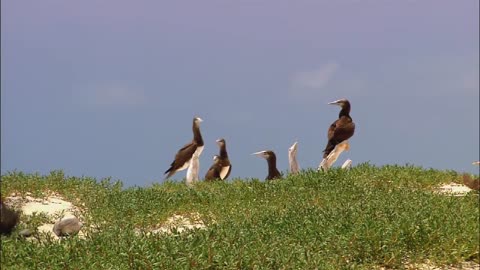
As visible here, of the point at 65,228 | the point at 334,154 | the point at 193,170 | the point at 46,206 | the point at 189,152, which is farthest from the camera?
the point at 189,152

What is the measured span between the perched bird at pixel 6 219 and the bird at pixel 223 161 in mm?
9355

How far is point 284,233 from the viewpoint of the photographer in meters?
10.4

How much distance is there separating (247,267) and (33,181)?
31.1 feet

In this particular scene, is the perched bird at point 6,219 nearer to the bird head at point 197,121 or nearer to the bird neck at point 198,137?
the bird neck at point 198,137

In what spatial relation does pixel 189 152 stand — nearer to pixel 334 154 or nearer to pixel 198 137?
pixel 198 137

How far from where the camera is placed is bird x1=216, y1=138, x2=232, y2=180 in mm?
20266

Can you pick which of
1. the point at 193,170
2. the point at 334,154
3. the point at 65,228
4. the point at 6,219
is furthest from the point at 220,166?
the point at 6,219

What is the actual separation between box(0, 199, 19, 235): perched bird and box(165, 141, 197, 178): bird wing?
9415mm

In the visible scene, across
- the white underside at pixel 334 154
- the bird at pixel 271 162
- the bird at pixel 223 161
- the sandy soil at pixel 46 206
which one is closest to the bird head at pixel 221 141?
the bird at pixel 223 161

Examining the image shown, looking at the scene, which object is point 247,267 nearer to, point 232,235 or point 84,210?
point 232,235

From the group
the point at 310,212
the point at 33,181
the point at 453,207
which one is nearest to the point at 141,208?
the point at 33,181

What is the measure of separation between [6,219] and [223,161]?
32.9ft

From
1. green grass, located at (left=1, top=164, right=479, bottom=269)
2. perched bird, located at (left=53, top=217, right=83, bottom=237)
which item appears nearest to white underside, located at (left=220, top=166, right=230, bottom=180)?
green grass, located at (left=1, top=164, right=479, bottom=269)

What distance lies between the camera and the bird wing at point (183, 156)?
20500mm
